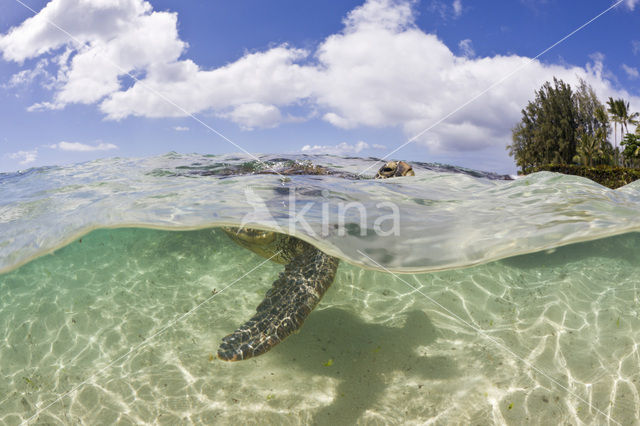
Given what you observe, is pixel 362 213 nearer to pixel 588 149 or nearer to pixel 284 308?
pixel 284 308

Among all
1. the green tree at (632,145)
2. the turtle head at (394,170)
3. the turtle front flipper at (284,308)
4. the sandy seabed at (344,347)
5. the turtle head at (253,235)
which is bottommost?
the sandy seabed at (344,347)

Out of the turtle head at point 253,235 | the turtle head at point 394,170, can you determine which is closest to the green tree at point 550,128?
the turtle head at point 394,170

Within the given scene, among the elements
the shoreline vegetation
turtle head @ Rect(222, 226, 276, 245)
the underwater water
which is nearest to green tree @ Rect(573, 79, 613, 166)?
the shoreline vegetation

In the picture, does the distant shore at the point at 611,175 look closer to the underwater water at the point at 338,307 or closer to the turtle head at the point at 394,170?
the underwater water at the point at 338,307

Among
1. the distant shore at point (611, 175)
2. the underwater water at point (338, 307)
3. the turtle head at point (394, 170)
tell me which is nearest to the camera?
the underwater water at point (338, 307)

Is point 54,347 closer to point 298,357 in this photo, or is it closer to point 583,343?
point 298,357

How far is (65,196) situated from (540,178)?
48.9 feet

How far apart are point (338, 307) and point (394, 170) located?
739 centimetres

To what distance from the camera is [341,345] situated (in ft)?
21.8

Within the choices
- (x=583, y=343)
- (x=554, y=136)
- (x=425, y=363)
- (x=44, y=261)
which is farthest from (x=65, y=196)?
(x=554, y=136)

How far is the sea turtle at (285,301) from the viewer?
5.24m

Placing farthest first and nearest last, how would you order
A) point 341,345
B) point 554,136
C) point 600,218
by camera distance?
1. point 554,136
2. point 600,218
3. point 341,345

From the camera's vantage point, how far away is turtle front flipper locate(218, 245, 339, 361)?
17.1ft

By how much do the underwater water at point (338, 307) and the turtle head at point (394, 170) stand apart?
1.74 meters
